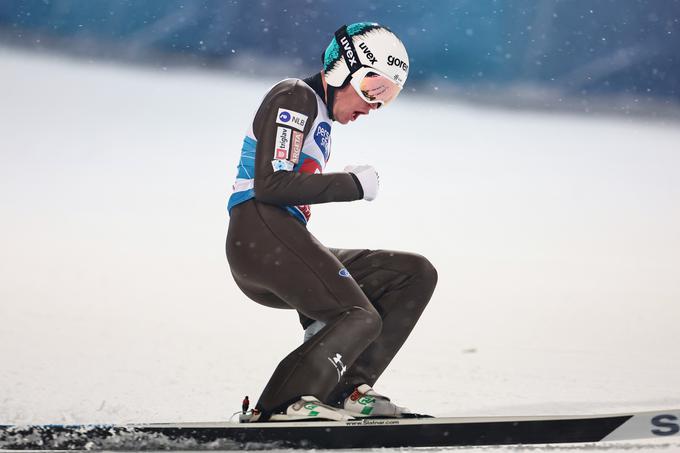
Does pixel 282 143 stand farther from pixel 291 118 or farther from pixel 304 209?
pixel 304 209

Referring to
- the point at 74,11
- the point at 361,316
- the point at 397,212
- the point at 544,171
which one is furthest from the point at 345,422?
the point at 74,11

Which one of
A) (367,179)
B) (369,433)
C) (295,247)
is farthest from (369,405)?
(367,179)

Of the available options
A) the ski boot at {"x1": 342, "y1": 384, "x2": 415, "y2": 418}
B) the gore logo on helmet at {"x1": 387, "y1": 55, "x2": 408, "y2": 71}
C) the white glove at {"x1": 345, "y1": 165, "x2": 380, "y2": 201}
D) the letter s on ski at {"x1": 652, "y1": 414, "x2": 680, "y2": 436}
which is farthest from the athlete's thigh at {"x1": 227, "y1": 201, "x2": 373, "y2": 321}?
the letter s on ski at {"x1": 652, "y1": 414, "x2": 680, "y2": 436}

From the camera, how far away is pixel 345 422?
2.89m

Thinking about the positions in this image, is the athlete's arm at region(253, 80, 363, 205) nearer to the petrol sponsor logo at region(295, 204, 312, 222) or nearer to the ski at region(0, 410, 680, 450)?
the petrol sponsor logo at region(295, 204, 312, 222)

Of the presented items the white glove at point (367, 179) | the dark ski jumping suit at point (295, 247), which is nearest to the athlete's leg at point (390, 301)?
the dark ski jumping suit at point (295, 247)

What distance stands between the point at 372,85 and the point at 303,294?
2.61ft

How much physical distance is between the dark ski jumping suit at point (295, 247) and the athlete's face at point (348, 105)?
2.6 inches

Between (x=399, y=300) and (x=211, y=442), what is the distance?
33.4 inches

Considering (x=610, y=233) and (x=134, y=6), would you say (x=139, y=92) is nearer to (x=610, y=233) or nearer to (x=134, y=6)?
(x=134, y=6)

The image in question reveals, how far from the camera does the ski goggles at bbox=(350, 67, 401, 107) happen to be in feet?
10.4

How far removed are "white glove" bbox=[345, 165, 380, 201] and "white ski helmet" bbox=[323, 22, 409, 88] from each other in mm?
351

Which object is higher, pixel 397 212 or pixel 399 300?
pixel 397 212

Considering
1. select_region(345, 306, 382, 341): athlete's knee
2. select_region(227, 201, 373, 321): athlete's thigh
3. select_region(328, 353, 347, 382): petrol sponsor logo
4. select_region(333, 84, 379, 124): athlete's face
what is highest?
select_region(333, 84, 379, 124): athlete's face
